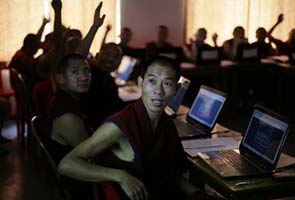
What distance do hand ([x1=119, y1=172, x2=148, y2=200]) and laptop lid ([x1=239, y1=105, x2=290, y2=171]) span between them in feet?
2.15

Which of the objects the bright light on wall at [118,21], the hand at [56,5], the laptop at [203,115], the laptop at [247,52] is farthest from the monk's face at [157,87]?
→ the bright light on wall at [118,21]

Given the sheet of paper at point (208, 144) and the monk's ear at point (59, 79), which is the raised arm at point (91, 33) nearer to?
the monk's ear at point (59, 79)

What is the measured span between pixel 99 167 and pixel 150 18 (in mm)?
5286

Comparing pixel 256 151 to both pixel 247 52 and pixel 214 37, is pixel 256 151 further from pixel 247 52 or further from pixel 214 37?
pixel 214 37

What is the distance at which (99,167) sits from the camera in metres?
1.64

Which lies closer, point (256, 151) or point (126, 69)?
point (256, 151)

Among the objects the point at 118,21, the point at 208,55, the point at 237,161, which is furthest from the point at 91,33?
the point at 118,21

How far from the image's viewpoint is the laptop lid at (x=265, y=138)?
2.02 metres

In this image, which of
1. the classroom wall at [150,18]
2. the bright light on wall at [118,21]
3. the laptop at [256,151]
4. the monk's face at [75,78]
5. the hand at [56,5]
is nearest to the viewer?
the laptop at [256,151]

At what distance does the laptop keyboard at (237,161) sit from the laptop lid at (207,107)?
0.43 meters

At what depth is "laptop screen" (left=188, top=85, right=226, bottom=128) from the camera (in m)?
2.71

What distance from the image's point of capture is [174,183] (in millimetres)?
1907

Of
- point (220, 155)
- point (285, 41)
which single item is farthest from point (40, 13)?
point (220, 155)

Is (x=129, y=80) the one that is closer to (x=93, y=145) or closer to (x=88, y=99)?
(x=88, y=99)
